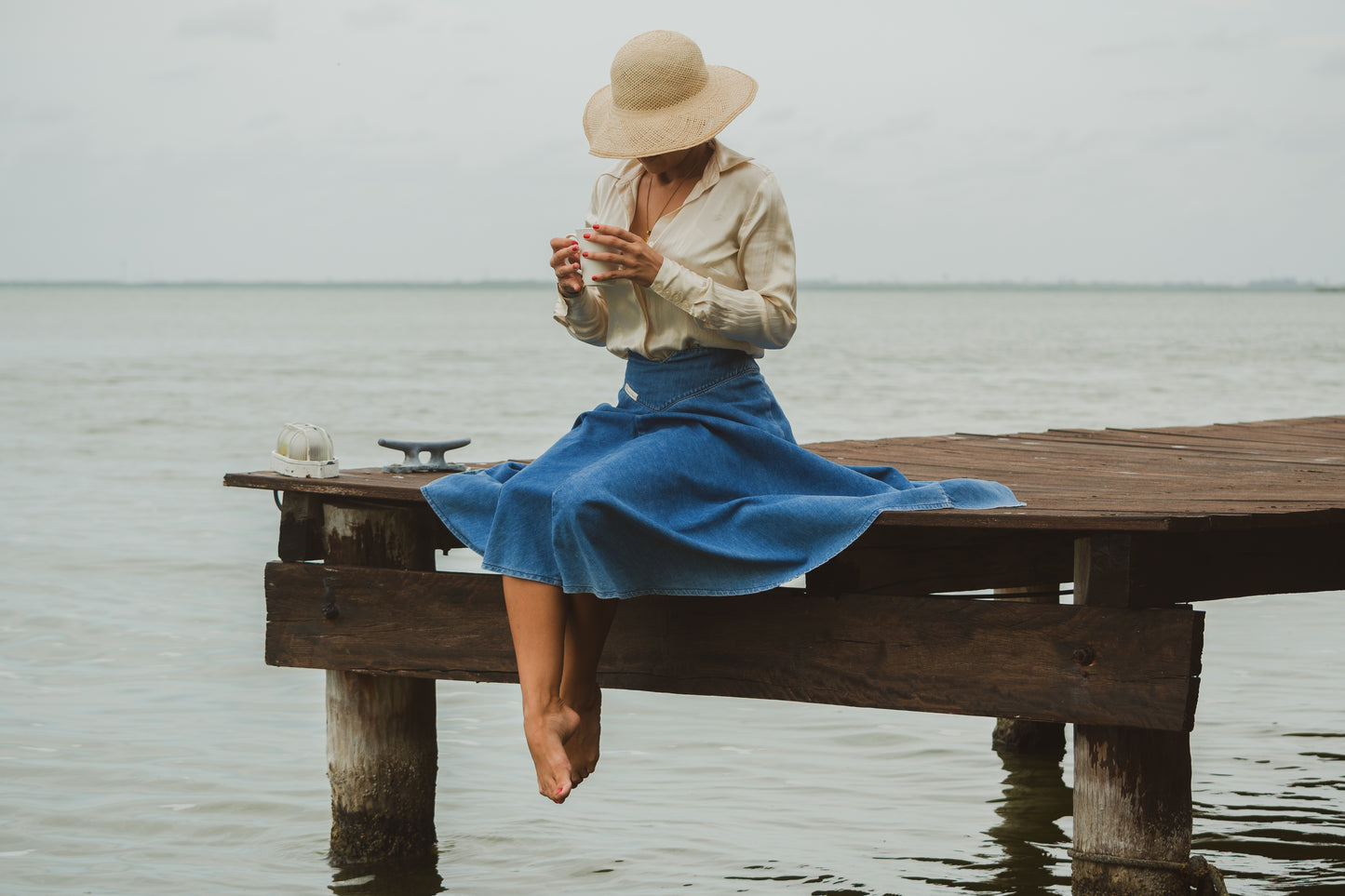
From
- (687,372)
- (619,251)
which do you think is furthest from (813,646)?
(619,251)

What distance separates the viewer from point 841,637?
4.05 m

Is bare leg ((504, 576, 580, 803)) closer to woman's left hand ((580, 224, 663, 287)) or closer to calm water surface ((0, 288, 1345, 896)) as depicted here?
woman's left hand ((580, 224, 663, 287))

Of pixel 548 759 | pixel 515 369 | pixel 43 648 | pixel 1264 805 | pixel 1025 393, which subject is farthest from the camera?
pixel 515 369

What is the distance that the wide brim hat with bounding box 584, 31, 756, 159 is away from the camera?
13.0ft

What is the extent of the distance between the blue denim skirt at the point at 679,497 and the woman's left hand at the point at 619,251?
0.38 metres

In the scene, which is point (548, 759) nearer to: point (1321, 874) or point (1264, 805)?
point (1321, 874)

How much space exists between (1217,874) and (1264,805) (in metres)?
2.11

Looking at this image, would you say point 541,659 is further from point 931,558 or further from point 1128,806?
point 1128,806

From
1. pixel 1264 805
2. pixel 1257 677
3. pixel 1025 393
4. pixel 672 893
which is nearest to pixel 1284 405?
pixel 1025 393

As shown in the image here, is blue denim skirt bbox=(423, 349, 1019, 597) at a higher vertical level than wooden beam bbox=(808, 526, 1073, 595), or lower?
higher

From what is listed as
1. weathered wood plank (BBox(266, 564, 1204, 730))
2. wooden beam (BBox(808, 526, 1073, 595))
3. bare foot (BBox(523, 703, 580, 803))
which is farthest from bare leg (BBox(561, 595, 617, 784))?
wooden beam (BBox(808, 526, 1073, 595))

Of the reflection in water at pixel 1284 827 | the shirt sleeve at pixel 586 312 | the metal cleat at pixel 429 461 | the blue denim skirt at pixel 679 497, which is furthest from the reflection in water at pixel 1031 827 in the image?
the shirt sleeve at pixel 586 312

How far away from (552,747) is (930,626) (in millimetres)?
1025

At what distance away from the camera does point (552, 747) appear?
12.0 ft
